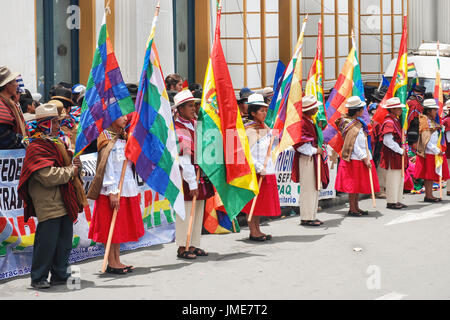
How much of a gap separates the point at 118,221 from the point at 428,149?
7.04 m

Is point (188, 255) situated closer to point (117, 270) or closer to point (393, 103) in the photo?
point (117, 270)

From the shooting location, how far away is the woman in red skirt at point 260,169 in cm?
1111

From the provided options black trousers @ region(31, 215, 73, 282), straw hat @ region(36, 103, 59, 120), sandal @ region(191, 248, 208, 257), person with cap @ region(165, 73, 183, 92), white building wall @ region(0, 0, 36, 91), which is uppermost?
white building wall @ region(0, 0, 36, 91)

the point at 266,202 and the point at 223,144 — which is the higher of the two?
the point at 223,144

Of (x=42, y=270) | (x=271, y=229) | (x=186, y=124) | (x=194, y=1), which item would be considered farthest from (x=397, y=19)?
(x=42, y=270)

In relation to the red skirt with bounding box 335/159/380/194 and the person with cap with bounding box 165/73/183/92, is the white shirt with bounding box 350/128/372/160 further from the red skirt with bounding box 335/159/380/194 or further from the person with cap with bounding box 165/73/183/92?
the person with cap with bounding box 165/73/183/92


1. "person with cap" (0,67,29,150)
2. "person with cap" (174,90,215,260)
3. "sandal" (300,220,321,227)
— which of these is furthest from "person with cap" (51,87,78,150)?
"sandal" (300,220,321,227)

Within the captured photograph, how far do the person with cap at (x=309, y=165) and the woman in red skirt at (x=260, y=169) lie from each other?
998mm

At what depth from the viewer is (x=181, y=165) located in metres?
9.91

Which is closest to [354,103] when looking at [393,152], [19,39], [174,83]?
[393,152]

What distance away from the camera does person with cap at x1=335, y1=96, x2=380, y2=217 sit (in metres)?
13.1

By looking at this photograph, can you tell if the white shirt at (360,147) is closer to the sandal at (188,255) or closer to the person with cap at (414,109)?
the person with cap at (414,109)

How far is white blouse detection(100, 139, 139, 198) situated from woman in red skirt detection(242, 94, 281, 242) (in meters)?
2.24

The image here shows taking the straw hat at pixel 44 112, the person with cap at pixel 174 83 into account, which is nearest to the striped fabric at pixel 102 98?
the straw hat at pixel 44 112
